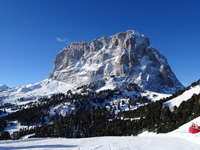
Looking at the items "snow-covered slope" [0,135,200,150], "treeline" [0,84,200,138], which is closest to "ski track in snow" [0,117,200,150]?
"snow-covered slope" [0,135,200,150]

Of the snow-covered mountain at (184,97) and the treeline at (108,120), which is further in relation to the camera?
the snow-covered mountain at (184,97)

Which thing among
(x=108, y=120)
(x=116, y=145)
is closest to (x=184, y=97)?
(x=108, y=120)

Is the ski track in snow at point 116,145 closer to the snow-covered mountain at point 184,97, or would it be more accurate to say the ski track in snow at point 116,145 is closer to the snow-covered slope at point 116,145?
the snow-covered slope at point 116,145

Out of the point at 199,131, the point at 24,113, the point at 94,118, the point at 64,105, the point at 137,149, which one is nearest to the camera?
the point at 137,149

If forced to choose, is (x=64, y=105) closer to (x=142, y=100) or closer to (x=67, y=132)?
(x=67, y=132)

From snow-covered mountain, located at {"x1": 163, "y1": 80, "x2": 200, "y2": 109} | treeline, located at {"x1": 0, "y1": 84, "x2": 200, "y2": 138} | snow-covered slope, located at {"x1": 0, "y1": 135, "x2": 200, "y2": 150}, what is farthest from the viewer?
snow-covered mountain, located at {"x1": 163, "y1": 80, "x2": 200, "y2": 109}

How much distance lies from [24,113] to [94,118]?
102 m

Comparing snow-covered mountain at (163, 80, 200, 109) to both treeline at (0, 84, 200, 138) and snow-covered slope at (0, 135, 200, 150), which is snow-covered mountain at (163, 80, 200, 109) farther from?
snow-covered slope at (0, 135, 200, 150)

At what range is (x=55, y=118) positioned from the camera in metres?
154

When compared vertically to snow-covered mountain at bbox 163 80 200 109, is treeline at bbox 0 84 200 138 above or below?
below

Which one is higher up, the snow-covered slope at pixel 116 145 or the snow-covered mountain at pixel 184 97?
the snow-covered mountain at pixel 184 97

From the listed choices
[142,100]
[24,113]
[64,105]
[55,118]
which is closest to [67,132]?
[55,118]

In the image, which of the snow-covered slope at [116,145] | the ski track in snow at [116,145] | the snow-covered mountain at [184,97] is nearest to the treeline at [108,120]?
the snow-covered mountain at [184,97]

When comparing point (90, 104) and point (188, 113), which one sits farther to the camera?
point (90, 104)
